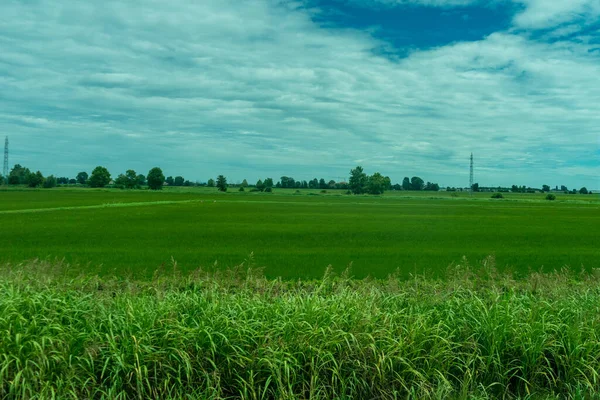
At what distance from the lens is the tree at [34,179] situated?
152m

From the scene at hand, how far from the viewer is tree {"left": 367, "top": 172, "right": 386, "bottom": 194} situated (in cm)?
16674

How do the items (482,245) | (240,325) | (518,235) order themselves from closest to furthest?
1. (240,325)
2. (482,245)
3. (518,235)

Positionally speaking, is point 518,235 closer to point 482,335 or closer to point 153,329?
point 482,335

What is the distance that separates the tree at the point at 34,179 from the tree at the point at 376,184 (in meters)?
115

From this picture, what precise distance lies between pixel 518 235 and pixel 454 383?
29.2 m

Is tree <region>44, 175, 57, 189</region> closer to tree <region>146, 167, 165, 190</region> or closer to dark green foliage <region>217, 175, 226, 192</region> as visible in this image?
tree <region>146, 167, 165, 190</region>

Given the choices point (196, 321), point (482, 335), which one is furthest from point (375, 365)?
point (196, 321)

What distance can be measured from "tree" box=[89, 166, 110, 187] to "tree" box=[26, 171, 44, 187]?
22.1 metres

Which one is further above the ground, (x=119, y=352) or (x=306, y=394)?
(x=119, y=352)

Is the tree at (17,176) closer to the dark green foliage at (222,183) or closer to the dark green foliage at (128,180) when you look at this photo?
the dark green foliage at (128,180)

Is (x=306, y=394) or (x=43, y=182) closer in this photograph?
(x=306, y=394)

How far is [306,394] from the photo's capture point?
6.07m

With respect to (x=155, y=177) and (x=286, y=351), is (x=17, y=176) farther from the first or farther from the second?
(x=286, y=351)

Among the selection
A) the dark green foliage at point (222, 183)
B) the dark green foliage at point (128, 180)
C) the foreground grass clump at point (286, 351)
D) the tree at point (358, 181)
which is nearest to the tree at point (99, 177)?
the dark green foliage at point (128, 180)
